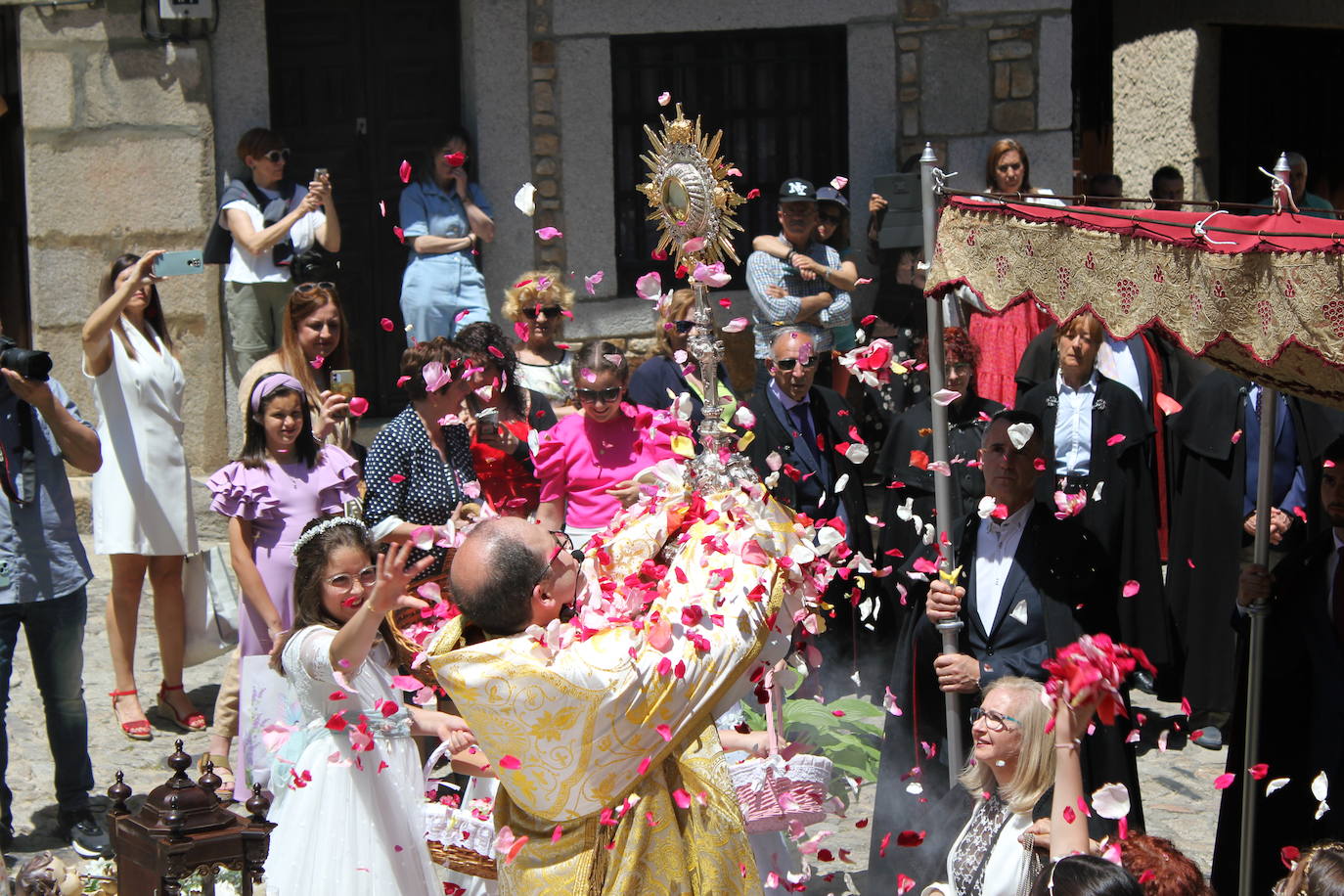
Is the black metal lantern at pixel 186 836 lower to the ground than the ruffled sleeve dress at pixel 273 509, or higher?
lower

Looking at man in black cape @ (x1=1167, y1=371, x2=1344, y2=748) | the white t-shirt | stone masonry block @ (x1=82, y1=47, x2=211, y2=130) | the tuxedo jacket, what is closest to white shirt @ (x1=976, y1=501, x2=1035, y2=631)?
the tuxedo jacket

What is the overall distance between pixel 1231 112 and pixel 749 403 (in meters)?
7.12

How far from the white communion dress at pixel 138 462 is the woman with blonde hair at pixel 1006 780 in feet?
13.2

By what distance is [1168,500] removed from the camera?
26.8 feet

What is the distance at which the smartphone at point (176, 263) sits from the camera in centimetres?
741

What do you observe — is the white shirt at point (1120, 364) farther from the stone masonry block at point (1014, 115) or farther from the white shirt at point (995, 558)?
the stone masonry block at point (1014, 115)

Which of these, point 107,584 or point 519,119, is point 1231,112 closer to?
point 519,119

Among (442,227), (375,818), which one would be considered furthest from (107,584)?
(375,818)

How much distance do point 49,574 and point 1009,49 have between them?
23.6 ft

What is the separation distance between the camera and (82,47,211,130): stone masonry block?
32.9 feet

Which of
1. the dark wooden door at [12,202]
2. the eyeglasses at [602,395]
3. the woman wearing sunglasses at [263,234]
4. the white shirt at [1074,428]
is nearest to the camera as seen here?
the eyeglasses at [602,395]

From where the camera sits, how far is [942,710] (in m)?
5.81

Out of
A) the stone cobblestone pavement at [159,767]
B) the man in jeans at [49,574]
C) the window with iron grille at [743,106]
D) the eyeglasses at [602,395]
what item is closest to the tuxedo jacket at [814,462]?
the eyeglasses at [602,395]

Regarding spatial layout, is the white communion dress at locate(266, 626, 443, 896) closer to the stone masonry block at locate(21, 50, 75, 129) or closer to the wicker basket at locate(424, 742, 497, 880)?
the wicker basket at locate(424, 742, 497, 880)
